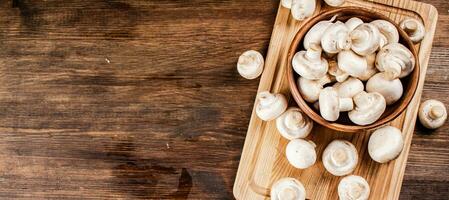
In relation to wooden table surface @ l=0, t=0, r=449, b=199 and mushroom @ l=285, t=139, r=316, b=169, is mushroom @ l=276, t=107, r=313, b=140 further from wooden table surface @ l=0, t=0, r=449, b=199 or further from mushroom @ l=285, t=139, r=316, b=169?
wooden table surface @ l=0, t=0, r=449, b=199

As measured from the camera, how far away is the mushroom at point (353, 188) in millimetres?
996

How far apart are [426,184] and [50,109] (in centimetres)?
82

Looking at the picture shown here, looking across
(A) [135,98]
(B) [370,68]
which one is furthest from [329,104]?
(A) [135,98]

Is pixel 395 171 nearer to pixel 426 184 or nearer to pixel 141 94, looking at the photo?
pixel 426 184

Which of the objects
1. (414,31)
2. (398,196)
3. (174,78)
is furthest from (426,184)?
(174,78)

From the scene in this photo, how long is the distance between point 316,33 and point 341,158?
237 millimetres

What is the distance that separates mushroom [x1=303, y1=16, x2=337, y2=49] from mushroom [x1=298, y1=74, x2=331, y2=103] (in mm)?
62

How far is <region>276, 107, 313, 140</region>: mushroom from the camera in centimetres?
99

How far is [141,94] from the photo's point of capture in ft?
3.82

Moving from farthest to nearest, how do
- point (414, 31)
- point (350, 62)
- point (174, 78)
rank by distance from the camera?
point (174, 78) → point (414, 31) → point (350, 62)

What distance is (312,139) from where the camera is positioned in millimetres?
1051

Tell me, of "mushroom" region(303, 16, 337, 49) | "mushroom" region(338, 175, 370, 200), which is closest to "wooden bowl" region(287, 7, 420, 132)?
"mushroom" region(303, 16, 337, 49)

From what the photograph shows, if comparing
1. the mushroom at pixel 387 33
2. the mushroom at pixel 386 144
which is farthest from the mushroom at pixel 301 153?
A: the mushroom at pixel 387 33

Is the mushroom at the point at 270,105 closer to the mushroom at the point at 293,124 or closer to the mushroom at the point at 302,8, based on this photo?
the mushroom at the point at 293,124
